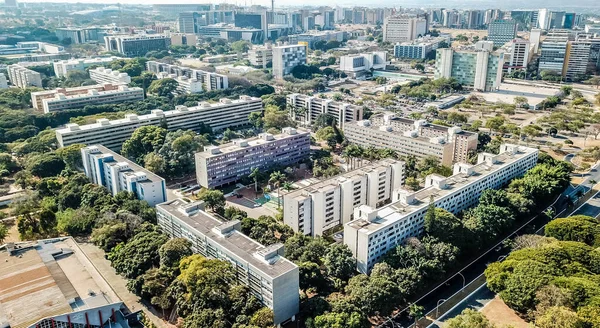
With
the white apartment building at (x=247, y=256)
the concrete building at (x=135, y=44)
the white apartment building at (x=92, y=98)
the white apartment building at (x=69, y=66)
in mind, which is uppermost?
the concrete building at (x=135, y=44)

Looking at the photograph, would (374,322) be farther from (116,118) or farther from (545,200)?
(116,118)

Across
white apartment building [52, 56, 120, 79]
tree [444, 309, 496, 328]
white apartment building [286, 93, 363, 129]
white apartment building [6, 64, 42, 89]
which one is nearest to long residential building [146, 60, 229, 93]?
white apartment building [52, 56, 120, 79]

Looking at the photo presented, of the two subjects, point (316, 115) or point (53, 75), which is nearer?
point (316, 115)

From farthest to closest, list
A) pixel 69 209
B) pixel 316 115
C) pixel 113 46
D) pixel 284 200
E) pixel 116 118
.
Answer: pixel 113 46
pixel 316 115
pixel 116 118
pixel 69 209
pixel 284 200

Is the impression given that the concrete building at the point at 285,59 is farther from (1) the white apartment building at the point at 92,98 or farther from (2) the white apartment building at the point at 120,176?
(2) the white apartment building at the point at 120,176

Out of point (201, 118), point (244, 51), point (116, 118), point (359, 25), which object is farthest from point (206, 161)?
point (359, 25)

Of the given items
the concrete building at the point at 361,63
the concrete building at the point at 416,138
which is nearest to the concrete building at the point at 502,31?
the concrete building at the point at 361,63
